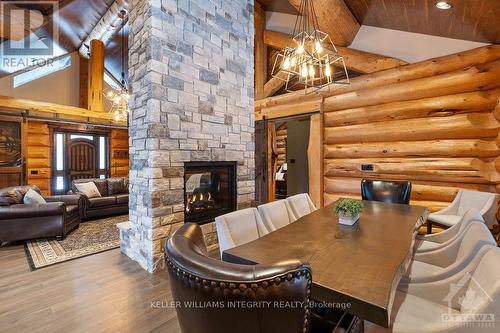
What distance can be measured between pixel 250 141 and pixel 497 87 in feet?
11.0

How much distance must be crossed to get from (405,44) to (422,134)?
1.44 metres

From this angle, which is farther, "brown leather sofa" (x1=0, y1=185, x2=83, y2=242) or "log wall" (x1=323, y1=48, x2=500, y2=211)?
"brown leather sofa" (x1=0, y1=185, x2=83, y2=242)

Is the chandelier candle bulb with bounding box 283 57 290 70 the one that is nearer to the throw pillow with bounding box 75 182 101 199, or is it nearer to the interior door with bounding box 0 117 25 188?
the throw pillow with bounding box 75 182 101 199

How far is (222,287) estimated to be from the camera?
0.72 meters

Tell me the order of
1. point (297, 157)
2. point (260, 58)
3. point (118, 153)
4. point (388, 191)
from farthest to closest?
1. point (118, 153)
2. point (297, 157)
3. point (260, 58)
4. point (388, 191)

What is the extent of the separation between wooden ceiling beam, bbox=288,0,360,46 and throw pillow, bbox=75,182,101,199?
18.2ft

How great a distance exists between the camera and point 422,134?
12.0ft

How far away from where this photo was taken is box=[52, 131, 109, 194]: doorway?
751cm

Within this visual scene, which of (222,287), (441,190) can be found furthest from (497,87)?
(222,287)

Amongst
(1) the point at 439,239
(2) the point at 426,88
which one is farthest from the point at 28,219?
(2) the point at 426,88

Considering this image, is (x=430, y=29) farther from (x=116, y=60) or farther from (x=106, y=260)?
(x=116, y=60)

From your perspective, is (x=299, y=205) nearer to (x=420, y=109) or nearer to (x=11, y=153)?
(x=420, y=109)

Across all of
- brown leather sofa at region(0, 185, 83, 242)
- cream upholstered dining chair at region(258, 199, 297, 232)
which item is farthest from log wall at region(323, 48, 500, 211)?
brown leather sofa at region(0, 185, 83, 242)

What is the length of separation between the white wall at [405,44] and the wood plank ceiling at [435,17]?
0.29ft
